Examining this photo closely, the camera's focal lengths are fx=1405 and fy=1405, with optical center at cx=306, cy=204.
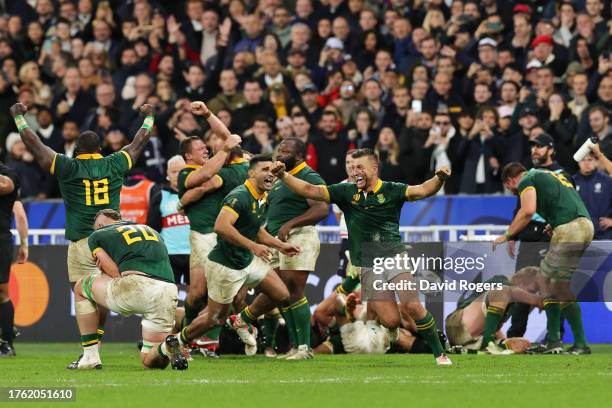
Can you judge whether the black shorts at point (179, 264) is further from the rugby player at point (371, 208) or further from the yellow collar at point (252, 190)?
the rugby player at point (371, 208)

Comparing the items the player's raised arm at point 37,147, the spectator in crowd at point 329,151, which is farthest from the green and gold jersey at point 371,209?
the spectator in crowd at point 329,151

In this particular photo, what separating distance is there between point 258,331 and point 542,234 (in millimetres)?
3780

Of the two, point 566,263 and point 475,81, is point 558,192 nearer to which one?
point 566,263

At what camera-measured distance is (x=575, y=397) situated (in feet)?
35.4

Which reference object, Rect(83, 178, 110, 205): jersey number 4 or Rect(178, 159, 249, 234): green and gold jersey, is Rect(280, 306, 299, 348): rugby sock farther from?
Rect(83, 178, 110, 205): jersey number 4

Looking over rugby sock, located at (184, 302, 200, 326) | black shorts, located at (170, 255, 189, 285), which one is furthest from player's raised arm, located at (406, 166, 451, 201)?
black shorts, located at (170, 255, 189, 285)

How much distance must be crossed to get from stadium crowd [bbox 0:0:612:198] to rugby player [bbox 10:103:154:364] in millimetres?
6111

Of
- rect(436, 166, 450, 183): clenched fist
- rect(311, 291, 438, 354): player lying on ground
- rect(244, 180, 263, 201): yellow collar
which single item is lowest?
rect(311, 291, 438, 354): player lying on ground

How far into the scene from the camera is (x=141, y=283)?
1324cm

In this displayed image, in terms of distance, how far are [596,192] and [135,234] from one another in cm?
743

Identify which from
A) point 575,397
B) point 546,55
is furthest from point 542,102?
point 575,397

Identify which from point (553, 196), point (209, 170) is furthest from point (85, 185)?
point (553, 196)

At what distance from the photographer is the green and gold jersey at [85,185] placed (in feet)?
48.6

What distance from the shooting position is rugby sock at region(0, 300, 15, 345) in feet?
54.1
